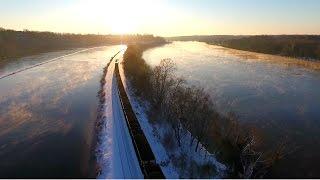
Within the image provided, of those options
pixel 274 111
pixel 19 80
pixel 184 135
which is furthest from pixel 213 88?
pixel 19 80

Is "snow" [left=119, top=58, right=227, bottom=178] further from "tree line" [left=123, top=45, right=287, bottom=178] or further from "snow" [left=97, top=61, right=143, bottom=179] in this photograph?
"snow" [left=97, top=61, right=143, bottom=179]

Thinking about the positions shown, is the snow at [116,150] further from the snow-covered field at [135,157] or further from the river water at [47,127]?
the river water at [47,127]

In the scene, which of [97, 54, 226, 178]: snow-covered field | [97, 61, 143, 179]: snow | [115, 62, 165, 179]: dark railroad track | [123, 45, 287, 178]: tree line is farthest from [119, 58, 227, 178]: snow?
[97, 61, 143, 179]: snow

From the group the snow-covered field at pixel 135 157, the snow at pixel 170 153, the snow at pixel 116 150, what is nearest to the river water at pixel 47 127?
the snow at pixel 116 150

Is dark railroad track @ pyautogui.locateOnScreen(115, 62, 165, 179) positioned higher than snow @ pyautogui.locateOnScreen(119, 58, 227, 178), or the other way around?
dark railroad track @ pyautogui.locateOnScreen(115, 62, 165, 179)

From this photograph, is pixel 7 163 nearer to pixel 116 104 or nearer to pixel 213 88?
pixel 116 104

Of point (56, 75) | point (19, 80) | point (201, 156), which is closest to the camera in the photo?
point (201, 156)

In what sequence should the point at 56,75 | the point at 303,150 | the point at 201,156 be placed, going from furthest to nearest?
the point at 56,75 → the point at 303,150 → the point at 201,156

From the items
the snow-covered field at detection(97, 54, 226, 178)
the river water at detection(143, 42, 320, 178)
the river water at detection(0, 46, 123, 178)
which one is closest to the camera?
the snow-covered field at detection(97, 54, 226, 178)

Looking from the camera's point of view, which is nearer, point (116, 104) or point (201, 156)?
point (201, 156)
